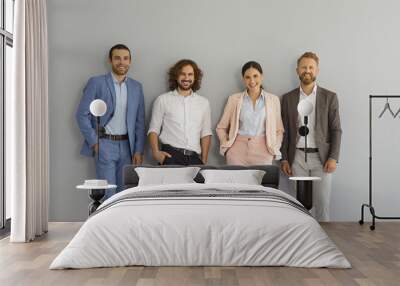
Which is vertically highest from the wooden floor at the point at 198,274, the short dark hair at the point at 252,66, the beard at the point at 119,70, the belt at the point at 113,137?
the short dark hair at the point at 252,66

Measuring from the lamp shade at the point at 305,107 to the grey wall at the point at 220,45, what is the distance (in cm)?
69

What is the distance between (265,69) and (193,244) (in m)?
3.49

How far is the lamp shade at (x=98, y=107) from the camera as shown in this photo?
6746mm

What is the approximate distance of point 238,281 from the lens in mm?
4156

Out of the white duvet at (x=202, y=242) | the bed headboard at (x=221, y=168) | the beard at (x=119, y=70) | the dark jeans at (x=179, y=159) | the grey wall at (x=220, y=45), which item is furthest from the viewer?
the grey wall at (x=220, y=45)

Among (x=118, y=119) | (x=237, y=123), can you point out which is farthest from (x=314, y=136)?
(x=118, y=119)

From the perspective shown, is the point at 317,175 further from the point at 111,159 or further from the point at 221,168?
the point at 111,159

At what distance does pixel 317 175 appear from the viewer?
7305 mm

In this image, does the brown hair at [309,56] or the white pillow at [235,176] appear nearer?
the white pillow at [235,176]

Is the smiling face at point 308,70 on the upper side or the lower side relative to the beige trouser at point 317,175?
upper

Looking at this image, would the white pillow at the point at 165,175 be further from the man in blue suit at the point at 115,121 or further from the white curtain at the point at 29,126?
the white curtain at the point at 29,126

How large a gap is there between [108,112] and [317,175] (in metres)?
2.49

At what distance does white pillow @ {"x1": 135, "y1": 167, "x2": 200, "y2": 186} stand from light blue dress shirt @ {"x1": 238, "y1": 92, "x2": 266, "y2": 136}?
3.04 ft

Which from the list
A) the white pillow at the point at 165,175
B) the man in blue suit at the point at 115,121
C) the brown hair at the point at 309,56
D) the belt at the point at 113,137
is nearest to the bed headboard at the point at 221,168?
the white pillow at the point at 165,175
